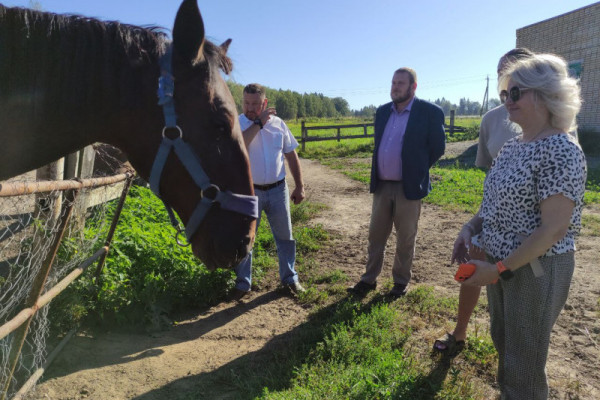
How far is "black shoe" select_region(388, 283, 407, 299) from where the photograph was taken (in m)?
3.96

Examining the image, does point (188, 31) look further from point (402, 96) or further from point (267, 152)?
point (402, 96)

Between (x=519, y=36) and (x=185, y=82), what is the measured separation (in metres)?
22.8

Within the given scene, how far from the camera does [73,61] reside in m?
1.53

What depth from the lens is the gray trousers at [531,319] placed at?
6.00ft

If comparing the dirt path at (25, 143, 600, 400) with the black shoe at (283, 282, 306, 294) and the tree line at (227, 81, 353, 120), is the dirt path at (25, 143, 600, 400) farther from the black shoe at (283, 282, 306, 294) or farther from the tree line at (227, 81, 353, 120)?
the tree line at (227, 81, 353, 120)

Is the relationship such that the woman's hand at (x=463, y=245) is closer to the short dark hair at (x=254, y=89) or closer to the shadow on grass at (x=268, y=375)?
the shadow on grass at (x=268, y=375)

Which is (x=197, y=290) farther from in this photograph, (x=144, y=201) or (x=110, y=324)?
(x=144, y=201)

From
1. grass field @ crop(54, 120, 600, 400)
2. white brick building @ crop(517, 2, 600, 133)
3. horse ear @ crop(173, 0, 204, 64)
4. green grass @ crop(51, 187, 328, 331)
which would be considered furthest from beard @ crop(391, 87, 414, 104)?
white brick building @ crop(517, 2, 600, 133)

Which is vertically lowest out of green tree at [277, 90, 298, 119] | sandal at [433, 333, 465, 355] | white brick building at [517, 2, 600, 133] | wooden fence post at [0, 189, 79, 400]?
sandal at [433, 333, 465, 355]

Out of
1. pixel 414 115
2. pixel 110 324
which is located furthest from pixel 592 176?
pixel 110 324

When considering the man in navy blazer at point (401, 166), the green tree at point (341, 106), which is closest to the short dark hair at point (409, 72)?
the man in navy blazer at point (401, 166)

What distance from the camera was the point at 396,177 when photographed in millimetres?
3871

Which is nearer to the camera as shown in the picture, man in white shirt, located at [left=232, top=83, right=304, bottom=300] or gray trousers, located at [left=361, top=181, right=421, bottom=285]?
man in white shirt, located at [left=232, top=83, right=304, bottom=300]

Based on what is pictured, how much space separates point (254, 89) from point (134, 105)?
2.33 m
